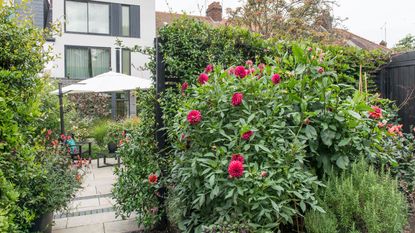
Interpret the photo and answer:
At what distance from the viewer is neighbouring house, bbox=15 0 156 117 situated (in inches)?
625

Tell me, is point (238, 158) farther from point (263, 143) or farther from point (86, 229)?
point (86, 229)

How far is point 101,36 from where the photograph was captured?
54.5ft

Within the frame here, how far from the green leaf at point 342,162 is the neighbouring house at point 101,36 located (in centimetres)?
1436

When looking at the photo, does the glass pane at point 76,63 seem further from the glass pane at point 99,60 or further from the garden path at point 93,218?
the garden path at point 93,218

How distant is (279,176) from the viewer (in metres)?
2.31


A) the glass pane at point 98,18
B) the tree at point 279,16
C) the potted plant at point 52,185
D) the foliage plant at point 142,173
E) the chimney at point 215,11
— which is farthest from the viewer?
the chimney at point 215,11

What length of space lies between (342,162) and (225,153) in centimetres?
95

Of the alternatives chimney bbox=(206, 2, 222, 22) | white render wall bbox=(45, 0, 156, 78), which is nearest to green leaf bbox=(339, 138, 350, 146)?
white render wall bbox=(45, 0, 156, 78)

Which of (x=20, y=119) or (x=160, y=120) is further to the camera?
(x=160, y=120)

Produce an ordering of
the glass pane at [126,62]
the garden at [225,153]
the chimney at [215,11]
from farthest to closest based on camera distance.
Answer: the chimney at [215,11] → the glass pane at [126,62] → the garden at [225,153]

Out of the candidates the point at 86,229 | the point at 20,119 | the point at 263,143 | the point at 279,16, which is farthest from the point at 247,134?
the point at 279,16

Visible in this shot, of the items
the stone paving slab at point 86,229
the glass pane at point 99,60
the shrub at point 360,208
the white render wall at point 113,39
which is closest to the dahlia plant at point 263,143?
the shrub at point 360,208

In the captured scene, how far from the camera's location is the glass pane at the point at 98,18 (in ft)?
54.2

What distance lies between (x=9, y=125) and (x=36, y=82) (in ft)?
2.11
